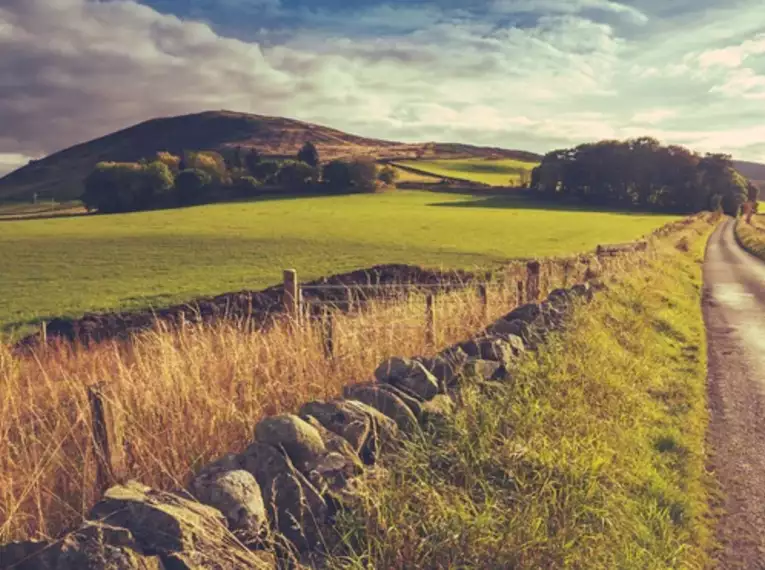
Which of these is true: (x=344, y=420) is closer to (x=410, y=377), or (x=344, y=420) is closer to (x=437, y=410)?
(x=437, y=410)

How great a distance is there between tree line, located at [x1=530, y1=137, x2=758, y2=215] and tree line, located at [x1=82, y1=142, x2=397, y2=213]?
33005mm

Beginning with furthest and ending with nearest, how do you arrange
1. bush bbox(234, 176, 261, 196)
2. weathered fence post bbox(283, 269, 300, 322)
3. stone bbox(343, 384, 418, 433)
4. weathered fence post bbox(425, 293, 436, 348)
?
bush bbox(234, 176, 261, 196), weathered fence post bbox(283, 269, 300, 322), weathered fence post bbox(425, 293, 436, 348), stone bbox(343, 384, 418, 433)

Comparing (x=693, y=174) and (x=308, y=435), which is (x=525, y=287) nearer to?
(x=308, y=435)

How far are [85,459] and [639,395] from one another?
23.7 feet

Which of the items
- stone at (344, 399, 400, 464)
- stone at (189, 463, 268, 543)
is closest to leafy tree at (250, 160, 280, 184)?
stone at (344, 399, 400, 464)

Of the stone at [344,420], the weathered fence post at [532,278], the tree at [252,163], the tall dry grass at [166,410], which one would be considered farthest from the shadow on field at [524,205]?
the stone at [344,420]

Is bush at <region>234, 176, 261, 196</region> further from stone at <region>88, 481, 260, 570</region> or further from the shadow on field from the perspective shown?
stone at <region>88, 481, 260, 570</region>

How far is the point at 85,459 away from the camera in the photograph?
486 centimetres

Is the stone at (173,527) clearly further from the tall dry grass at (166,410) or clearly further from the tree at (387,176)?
the tree at (387,176)

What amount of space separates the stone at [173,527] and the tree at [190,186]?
102120 mm

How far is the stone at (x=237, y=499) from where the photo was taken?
12.7 ft

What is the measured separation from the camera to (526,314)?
10.7 metres

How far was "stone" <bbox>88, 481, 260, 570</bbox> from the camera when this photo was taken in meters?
3.40

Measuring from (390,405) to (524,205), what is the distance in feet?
342
